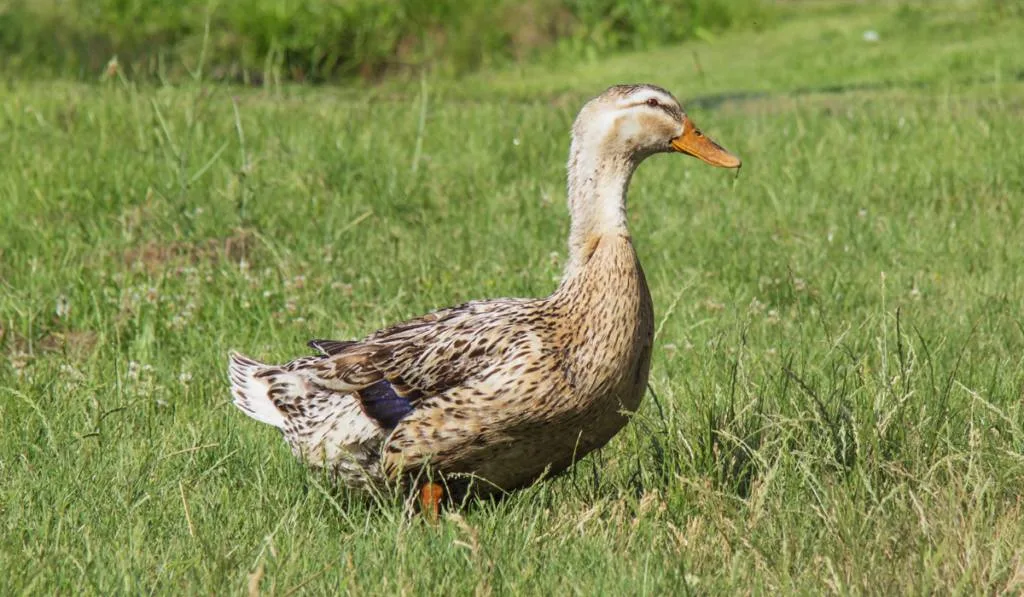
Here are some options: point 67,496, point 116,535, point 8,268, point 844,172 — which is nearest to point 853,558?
point 116,535

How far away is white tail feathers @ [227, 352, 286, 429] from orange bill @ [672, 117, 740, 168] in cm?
147

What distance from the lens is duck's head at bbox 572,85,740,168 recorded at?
426cm

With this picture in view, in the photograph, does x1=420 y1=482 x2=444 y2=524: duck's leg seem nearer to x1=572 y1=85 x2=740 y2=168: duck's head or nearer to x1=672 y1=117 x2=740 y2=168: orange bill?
x1=572 y1=85 x2=740 y2=168: duck's head

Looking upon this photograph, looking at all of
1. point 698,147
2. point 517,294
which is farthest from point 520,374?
point 517,294

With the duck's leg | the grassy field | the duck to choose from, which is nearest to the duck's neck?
the duck

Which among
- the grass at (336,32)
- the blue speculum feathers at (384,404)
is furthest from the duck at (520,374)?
the grass at (336,32)

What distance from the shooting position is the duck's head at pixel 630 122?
4262 mm

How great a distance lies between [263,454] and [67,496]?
752 mm

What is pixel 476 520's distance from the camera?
420 centimetres

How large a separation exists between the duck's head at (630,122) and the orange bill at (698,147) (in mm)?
31

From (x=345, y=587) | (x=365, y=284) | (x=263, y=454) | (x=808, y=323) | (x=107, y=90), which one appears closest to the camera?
(x=345, y=587)

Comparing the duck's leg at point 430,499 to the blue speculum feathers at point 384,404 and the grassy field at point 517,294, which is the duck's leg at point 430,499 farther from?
the blue speculum feathers at point 384,404

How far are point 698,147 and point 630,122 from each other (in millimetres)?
261

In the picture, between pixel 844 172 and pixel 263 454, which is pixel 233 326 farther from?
pixel 844 172
